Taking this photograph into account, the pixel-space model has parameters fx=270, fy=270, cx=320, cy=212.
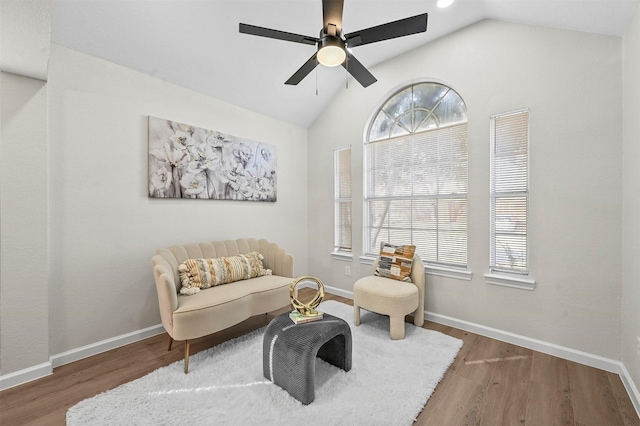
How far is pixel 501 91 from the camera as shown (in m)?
2.68

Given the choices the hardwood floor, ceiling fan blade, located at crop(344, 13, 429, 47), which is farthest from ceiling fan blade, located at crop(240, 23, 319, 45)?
the hardwood floor

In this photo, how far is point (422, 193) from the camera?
3354 mm

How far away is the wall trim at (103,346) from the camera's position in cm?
229

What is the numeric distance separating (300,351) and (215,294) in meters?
1.11

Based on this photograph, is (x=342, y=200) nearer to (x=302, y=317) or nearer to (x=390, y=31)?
(x=302, y=317)

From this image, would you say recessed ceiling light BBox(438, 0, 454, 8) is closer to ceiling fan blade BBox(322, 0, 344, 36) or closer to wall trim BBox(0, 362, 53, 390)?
ceiling fan blade BBox(322, 0, 344, 36)

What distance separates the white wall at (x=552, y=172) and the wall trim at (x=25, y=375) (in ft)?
11.8

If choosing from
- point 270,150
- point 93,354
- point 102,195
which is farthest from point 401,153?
point 93,354

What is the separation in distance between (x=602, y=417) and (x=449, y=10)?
11.5ft

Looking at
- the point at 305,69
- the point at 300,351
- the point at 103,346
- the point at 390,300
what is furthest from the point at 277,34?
the point at 103,346

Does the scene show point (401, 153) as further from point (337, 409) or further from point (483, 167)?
point (337, 409)

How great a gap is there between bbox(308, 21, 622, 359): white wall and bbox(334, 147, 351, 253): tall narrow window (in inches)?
55.2

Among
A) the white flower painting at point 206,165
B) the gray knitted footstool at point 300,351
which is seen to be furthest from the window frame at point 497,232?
the white flower painting at point 206,165

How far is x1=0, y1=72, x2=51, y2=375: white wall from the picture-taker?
6.53 ft
